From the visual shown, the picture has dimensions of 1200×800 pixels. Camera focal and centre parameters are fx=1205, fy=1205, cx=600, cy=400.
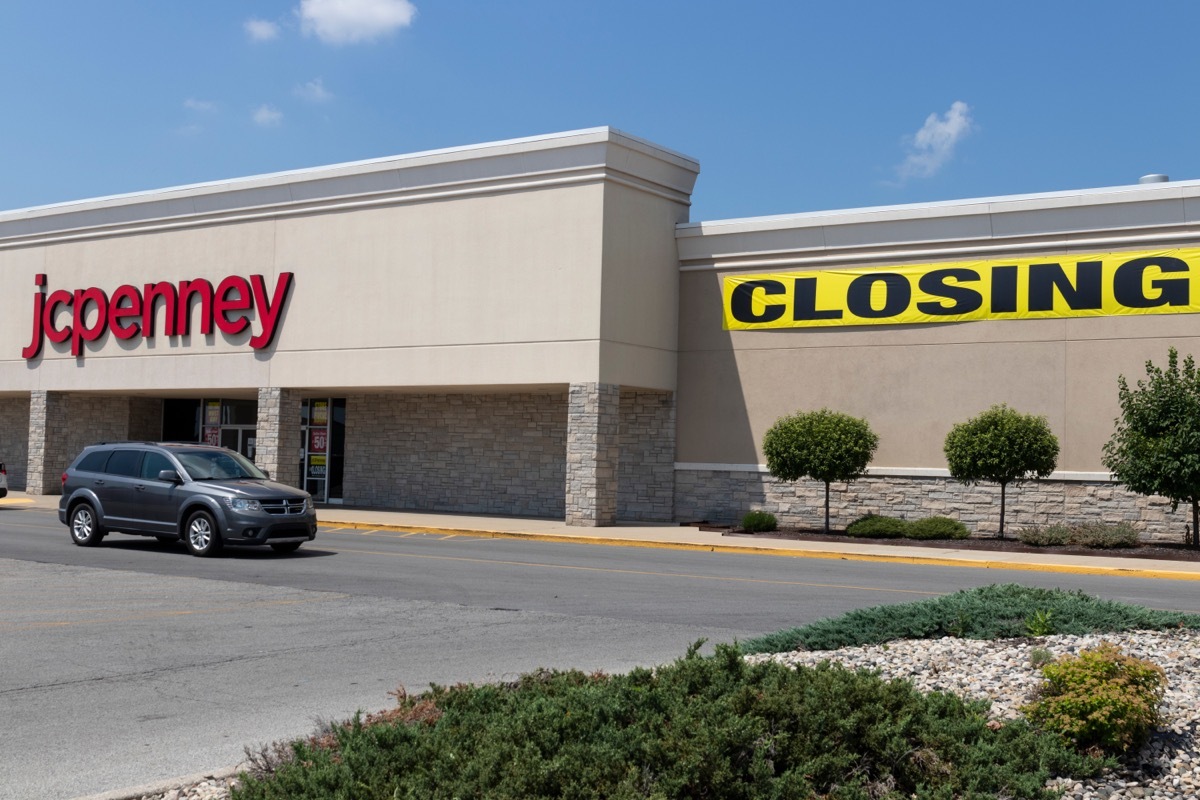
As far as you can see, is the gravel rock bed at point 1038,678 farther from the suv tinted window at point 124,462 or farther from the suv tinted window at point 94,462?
the suv tinted window at point 94,462

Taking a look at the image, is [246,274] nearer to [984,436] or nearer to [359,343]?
[359,343]

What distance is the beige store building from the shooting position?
25.0 meters

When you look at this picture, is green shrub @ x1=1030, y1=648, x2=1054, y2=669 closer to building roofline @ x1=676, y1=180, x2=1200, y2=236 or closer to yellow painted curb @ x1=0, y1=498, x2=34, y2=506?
building roofline @ x1=676, y1=180, x2=1200, y2=236

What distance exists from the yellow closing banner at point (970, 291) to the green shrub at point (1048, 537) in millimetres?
4774

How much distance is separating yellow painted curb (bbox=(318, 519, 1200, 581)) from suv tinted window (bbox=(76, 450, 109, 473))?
7092 mm

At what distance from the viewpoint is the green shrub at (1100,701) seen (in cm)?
617

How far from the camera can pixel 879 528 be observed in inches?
965

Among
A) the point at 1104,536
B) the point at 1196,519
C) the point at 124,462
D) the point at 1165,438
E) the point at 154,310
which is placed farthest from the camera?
the point at 154,310

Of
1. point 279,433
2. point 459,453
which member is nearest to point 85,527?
point 279,433

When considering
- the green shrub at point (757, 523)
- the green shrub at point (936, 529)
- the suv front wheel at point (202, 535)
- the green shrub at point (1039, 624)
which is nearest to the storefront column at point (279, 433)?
the suv front wheel at point (202, 535)

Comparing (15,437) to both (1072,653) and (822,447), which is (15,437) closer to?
(822,447)

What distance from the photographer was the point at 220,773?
244 inches

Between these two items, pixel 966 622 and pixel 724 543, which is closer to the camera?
pixel 966 622

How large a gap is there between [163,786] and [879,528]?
20.1m
